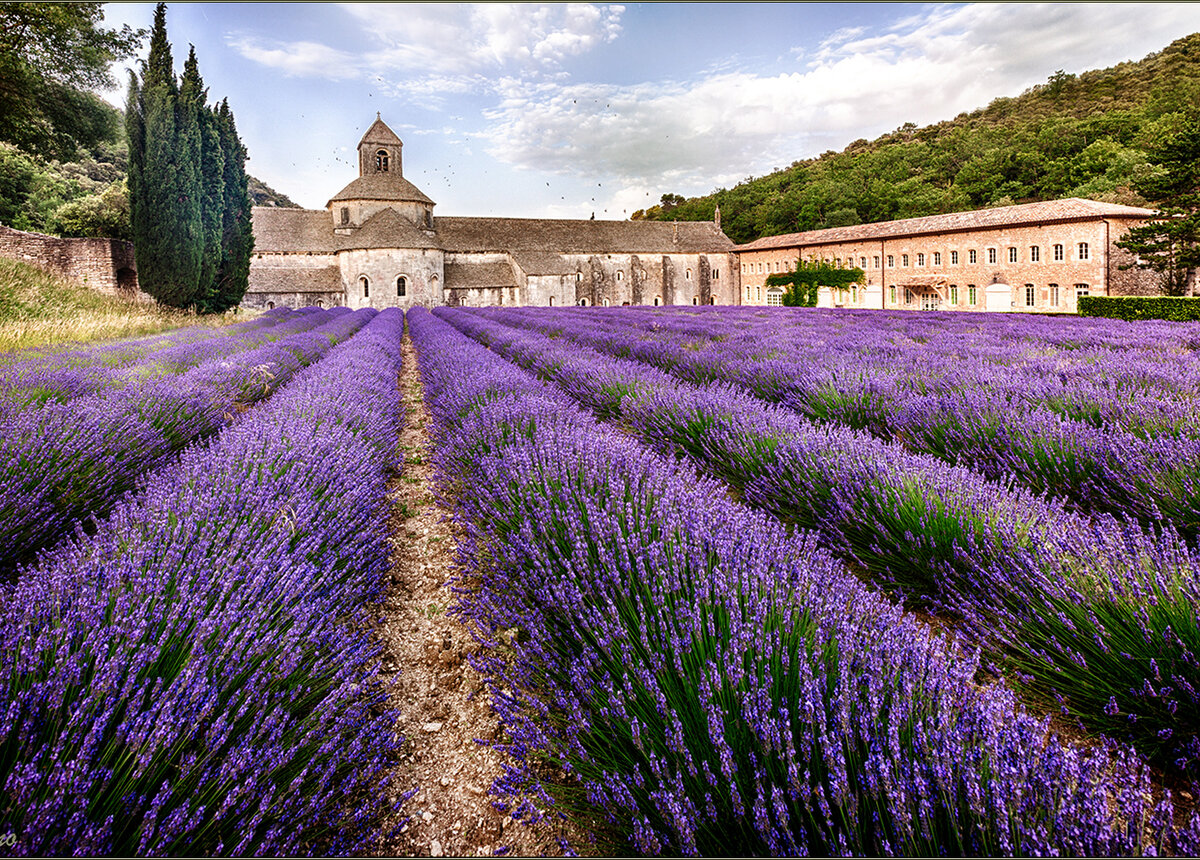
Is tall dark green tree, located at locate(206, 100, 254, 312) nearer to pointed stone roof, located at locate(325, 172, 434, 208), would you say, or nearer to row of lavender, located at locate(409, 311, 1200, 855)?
pointed stone roof, located at locate(325, 172, 434, 208)

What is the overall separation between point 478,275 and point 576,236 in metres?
9.29

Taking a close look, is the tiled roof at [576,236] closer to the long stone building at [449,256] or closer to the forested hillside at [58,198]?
the long stone building at [449,256]

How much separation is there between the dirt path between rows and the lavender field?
0.17 feet

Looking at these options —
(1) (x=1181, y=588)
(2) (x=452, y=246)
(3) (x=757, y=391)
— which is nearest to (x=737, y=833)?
(1) (x=1181, y=588)

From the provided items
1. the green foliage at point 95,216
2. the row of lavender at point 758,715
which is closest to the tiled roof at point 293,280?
the green foliage at point 95,216

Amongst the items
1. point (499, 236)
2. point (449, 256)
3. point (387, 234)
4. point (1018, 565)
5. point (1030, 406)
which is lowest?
point (1018, 565)

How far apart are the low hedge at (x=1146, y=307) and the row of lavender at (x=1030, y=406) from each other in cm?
1203

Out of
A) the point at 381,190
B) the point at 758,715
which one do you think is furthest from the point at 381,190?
the point at 758,715

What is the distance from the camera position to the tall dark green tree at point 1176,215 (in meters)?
19.9

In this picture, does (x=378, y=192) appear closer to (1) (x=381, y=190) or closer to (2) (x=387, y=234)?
(1) (x=381, y=190)

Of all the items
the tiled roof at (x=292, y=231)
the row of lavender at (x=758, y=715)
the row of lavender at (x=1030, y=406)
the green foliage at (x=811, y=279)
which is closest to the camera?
the row of lavender at (x=758, y=715)

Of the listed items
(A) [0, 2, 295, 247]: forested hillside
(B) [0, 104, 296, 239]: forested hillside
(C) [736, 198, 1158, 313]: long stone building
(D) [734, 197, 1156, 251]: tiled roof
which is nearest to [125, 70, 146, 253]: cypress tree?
(A) [0, 2, 295, 247]: forested hillside

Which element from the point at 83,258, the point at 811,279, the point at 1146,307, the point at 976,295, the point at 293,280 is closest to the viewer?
the point at 83,258

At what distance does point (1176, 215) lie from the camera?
22.2 m
